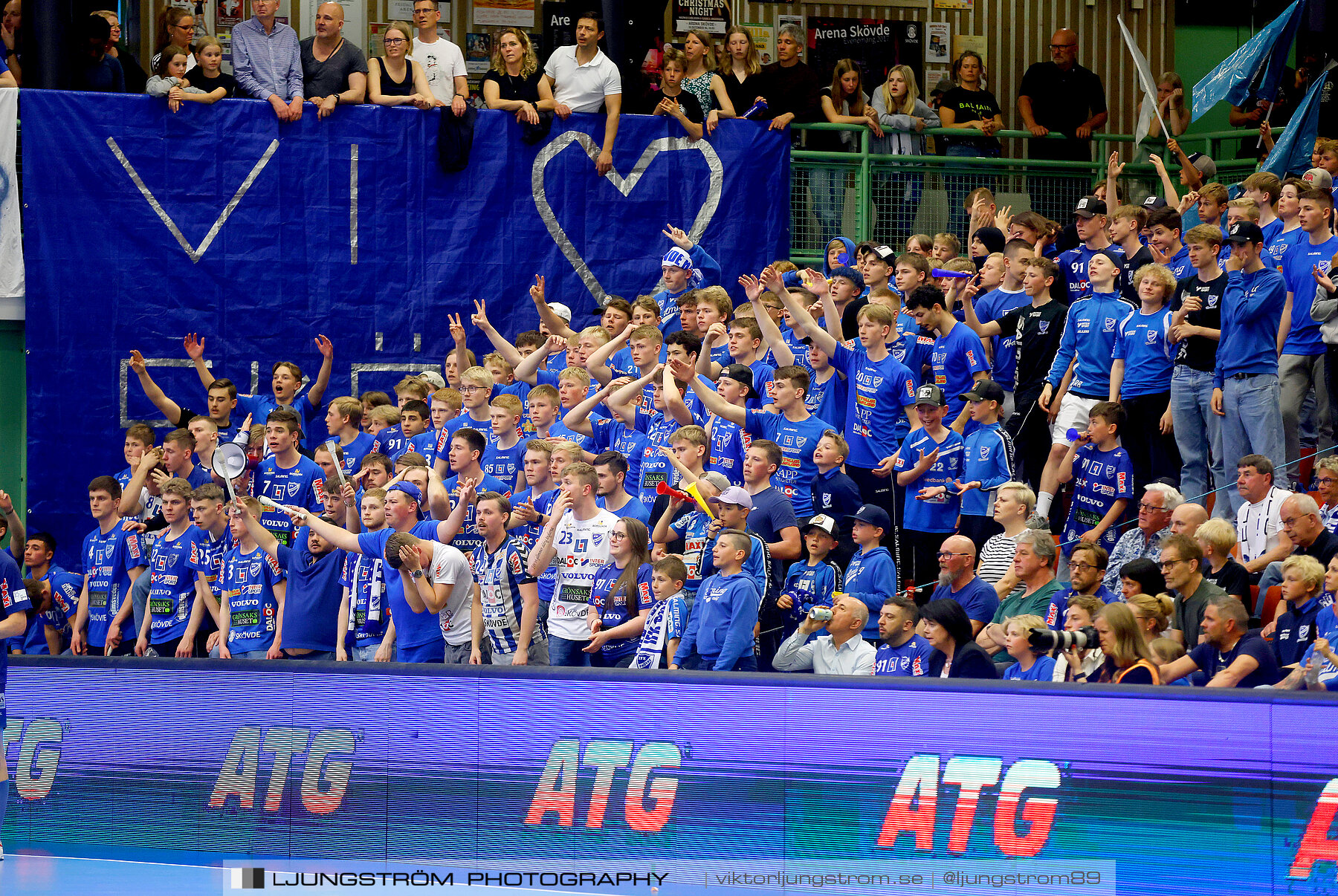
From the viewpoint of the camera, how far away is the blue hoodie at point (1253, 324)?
11.3m

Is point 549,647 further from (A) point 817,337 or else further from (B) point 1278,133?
(B) point 1278,133

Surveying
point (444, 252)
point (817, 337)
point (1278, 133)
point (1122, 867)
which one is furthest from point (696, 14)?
point (1122, 867)

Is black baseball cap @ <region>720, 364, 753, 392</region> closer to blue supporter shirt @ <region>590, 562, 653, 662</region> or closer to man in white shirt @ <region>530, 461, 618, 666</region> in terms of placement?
man in white shirt @ <region>530, 461, 618, 666</region>

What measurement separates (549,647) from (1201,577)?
3.91m

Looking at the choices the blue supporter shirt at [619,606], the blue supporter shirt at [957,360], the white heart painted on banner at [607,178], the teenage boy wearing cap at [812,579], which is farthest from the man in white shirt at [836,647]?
the white heart painted on banner at [607,178]

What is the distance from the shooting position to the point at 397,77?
51.5 feet

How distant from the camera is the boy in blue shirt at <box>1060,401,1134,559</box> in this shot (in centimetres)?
1136

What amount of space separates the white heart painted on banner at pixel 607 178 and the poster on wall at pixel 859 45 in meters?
3.81

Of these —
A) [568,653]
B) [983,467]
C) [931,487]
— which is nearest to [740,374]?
[931,487]

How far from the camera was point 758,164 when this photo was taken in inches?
651

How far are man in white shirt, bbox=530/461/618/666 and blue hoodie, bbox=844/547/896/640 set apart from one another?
152 centimetres

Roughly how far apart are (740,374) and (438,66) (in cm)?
566

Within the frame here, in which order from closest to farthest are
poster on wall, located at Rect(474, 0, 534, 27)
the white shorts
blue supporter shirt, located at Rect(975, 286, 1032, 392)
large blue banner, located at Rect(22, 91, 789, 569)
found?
the white shorts → blue supporter shirt, located at Rect(975, 286, 1032, 392) → large blue banner, located at Rect(22, 91, 789, 569) → poster on wall, located at Rect(474, 0, 534, 27)

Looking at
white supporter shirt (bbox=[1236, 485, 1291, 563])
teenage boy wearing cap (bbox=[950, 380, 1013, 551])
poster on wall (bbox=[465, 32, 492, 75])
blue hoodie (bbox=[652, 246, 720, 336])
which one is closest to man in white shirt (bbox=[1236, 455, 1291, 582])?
white supporter shirt (bbox=[1236, 485, 1291, 563])
